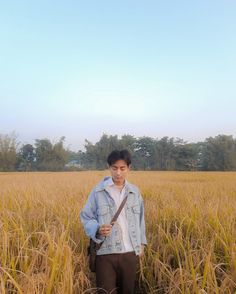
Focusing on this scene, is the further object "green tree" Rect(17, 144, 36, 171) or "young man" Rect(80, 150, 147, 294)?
"green tree" Rect(17, 144, 36, 171)

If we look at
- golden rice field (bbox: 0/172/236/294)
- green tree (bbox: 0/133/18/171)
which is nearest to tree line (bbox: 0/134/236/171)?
green tree (bbox: 0/133/18/171)

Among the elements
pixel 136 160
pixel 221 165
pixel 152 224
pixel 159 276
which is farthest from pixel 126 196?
pixel 136 160

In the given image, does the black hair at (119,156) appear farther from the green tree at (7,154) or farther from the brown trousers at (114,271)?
the green tree at (7,154)

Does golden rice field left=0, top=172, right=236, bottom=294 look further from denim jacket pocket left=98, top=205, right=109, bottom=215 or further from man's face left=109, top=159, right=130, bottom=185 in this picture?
man's face left=109, top=159, right=130, bottom=185

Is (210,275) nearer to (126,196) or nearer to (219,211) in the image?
(126,196)

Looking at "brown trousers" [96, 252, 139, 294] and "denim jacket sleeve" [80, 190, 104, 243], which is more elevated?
"denim jacket sleeve" [80, 190, 104, 243]

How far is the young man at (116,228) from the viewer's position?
2.04m

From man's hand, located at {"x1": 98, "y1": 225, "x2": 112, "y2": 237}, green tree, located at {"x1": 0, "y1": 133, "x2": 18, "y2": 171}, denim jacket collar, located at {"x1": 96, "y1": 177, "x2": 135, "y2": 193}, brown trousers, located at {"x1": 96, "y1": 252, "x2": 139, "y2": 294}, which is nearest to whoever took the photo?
man's hand, located at {"x1": 98, "y1": 225, "x2": 112, "y2": 237}

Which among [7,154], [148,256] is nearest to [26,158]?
[7,154]

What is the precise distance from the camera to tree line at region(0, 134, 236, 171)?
34.3 meters

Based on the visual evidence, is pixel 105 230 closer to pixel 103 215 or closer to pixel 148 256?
pixel 103 215

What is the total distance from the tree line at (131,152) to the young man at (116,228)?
106ft

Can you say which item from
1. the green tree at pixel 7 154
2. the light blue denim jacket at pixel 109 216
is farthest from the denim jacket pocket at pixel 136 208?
the green tree at pixel 7 154

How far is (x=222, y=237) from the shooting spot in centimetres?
263
